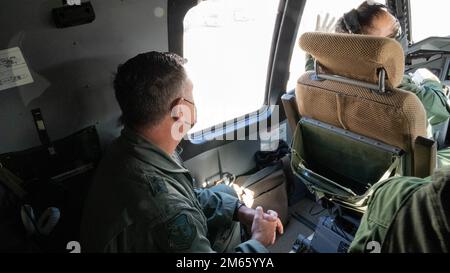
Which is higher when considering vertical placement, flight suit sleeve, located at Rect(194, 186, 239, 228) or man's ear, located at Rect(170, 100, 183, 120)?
man's ear, located at Rect(170, 100, 183, 120)

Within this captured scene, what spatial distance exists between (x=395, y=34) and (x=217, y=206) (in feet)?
4.81

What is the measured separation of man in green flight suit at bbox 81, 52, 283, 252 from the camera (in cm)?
113

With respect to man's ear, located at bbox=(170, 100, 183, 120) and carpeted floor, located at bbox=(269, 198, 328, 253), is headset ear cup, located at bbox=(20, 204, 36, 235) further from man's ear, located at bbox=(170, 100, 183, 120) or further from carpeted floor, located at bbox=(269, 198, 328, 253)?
carpeted floor, located at bbox=(269, 198, 328, 253)

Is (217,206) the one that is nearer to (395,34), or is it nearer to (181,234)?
(181,234)

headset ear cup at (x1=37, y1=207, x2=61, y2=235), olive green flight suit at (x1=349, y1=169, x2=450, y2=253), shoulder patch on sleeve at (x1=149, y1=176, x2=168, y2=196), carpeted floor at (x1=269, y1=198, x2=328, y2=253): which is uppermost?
olive green flight suit at (x1=349, y1=169, x2=450, y2=253)

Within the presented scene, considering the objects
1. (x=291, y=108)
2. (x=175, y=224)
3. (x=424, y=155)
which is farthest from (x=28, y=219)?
(x=424, y=155)

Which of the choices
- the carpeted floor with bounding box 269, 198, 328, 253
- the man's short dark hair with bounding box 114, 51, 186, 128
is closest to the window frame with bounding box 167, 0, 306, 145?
the man's short dark hair with bounding box 114, 51, 186, 128

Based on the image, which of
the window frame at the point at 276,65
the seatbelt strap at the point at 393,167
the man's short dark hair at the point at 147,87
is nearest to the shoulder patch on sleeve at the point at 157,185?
the man's short dark hair at the point at 147,87

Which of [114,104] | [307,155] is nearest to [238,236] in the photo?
[307,155]

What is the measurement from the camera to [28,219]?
1.36 m

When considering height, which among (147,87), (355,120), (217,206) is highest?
(147,87)

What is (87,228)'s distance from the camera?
1.20 metres

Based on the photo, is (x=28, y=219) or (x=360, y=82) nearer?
(x=28, y=219)

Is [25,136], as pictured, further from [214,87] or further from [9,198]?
[214,87]
